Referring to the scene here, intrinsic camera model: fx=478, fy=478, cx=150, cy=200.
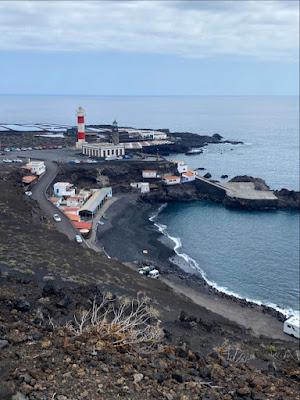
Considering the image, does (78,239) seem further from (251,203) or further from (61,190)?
(251,203)

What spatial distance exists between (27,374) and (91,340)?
165 cm

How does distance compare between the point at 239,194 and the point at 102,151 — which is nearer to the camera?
the point at 239,194

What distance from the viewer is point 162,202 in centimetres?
5409

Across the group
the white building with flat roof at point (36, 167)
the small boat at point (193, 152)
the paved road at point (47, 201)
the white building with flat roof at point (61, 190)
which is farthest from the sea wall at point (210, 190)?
the small boat at point (193, 152)

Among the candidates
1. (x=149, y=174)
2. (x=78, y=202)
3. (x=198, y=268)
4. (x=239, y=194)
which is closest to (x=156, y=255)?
(x=198, y=268)

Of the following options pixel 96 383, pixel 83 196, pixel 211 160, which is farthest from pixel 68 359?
pixel 211 160

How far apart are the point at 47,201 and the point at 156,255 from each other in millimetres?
11483

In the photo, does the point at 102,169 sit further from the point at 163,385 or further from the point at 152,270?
the point at 163,385

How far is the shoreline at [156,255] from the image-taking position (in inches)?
995

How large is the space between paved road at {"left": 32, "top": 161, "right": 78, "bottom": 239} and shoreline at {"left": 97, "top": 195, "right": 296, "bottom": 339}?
2835mm

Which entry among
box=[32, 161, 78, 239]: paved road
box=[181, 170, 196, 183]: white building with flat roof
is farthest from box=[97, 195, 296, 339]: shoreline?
box=[181, 170, 196, 183]: white building with flat roof

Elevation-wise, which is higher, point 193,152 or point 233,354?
point 193,152

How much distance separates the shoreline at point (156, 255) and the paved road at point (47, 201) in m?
2.83

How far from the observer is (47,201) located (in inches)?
1593
